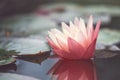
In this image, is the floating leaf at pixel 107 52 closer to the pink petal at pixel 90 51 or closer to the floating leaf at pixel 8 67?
the pink petal at pixel 90 51

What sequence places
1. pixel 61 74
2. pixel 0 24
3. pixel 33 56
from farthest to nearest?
pixel 0 24 → pixel 33 56 → pixel 61 74

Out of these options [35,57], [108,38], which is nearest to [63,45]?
[35,57]

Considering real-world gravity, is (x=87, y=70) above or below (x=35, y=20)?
below

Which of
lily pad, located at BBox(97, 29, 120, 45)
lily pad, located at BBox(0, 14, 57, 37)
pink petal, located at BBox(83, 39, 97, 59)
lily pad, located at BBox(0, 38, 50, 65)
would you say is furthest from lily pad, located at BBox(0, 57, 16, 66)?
lily pad, located at BBox(0, 14, 57, 37)

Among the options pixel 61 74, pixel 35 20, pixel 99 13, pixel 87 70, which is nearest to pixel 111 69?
pixel 87 70

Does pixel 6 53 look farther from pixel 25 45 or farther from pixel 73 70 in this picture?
pixel 73 70

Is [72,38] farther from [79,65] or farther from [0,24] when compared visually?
[0,24]

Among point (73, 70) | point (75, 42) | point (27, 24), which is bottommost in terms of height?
point (73, 70)
